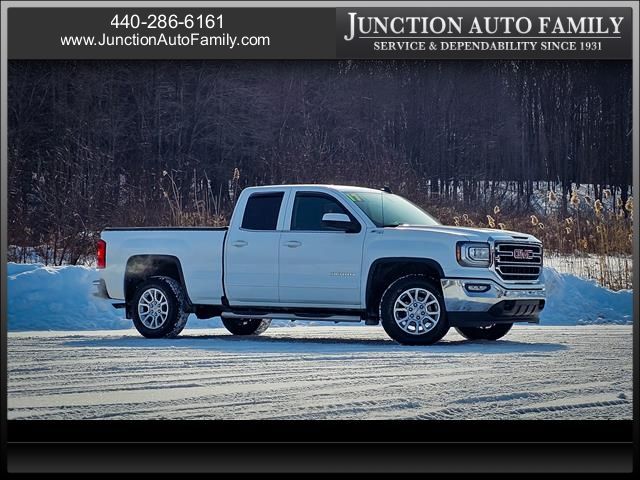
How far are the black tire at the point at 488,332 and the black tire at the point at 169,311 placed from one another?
3097 millimetres

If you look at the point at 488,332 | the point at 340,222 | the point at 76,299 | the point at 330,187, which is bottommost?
the point at 488,332

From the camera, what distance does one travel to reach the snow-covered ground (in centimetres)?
1136

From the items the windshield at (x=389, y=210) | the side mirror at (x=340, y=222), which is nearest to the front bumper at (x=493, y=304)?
the windshield at (x=389, y=210)

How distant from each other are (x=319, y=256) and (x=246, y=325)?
1486 millimetres

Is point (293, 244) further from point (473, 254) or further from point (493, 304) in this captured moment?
point (493, 304)

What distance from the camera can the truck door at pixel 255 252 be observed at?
14000 mm

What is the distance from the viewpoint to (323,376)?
487 inches

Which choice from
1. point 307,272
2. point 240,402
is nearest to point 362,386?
point 240,402

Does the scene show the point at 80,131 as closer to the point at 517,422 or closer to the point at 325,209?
the point at 325,209

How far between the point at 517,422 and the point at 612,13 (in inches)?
153

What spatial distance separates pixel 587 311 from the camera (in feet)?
42.3

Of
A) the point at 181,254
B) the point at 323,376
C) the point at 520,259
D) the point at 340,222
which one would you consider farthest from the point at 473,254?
the point at 181,254

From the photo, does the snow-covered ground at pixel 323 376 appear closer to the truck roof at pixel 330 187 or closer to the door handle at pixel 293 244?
the door handle at pixel 293 244

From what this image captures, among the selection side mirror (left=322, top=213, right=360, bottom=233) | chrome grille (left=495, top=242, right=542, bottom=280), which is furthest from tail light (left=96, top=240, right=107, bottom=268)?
chrome grille (left=495, top=242, right=542, bottom=280)
